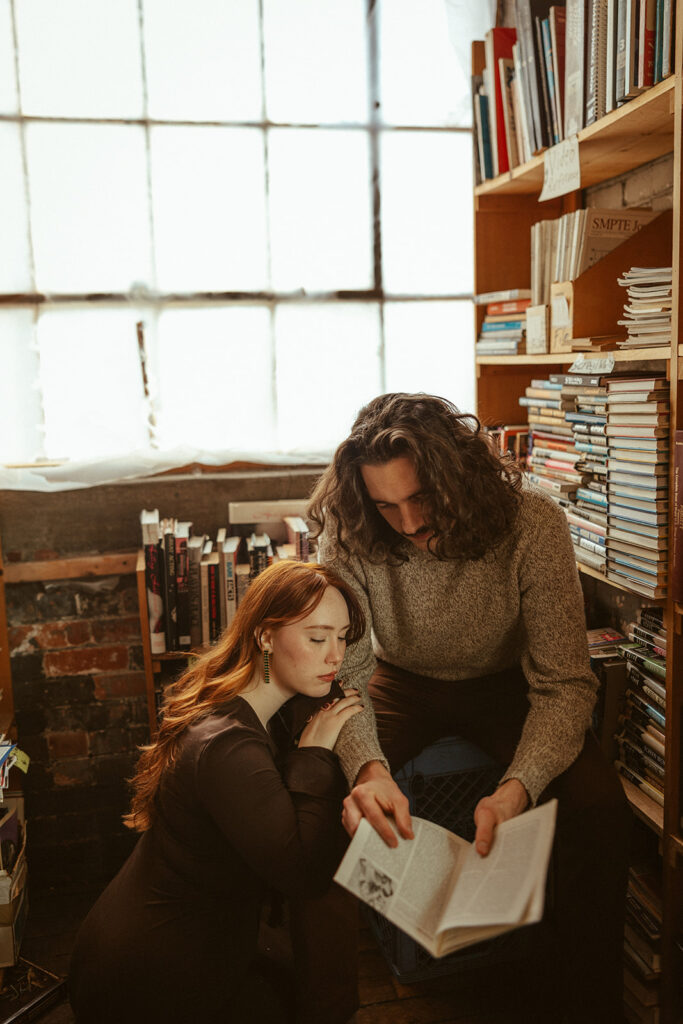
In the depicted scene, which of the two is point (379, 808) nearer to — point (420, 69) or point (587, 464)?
point (587, 464)

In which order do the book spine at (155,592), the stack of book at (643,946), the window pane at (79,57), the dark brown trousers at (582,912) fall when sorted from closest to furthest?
the dark brown trousers at (582,912)
the stack of book at (643,946)
the book spine at (155,592)
the window pane at (79,57)

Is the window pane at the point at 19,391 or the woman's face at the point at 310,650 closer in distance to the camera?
the woman's face at the point at 310,650

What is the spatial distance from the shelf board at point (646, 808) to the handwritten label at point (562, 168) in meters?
1.31

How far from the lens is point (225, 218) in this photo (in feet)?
7.92

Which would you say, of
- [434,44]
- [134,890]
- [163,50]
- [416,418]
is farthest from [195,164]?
[134,890]

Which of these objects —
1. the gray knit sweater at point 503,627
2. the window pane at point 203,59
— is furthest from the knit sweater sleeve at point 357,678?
the window pane at point 203,59

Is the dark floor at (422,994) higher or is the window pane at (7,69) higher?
the window pane at (7,69)

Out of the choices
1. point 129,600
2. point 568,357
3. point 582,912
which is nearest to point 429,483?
point 568,357

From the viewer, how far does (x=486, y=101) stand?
2.24 m

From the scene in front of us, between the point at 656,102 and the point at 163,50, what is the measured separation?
144 cm

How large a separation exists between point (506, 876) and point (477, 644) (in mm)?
659

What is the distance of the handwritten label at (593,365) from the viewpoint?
172cm

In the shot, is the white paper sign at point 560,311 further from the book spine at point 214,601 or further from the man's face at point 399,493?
the book spine at point 214,601

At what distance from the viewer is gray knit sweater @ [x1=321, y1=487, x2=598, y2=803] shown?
5.01 feet
